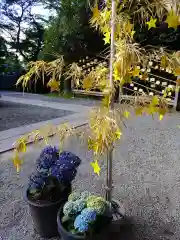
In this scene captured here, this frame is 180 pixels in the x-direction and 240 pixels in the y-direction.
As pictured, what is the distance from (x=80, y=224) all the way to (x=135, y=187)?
108 cm

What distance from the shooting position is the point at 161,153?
10.1 ft

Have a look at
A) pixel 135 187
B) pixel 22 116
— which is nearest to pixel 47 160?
pixel 135 187

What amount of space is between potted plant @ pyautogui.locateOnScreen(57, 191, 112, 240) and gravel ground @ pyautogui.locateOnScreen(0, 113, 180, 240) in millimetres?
362

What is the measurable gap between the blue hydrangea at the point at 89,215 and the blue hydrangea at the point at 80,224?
0.7 inches

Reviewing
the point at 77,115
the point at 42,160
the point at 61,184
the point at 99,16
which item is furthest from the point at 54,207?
the point at 77,115

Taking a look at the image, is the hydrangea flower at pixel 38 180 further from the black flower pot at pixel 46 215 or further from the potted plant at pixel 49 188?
the black flower pot at pixel 46 215

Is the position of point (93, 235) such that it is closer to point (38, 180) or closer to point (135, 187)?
point (38, 180)

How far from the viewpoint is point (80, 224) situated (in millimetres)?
1204

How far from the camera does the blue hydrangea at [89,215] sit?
1.20 m

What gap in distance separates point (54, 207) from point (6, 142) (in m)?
2.03

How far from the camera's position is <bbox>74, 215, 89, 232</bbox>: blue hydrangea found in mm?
1189

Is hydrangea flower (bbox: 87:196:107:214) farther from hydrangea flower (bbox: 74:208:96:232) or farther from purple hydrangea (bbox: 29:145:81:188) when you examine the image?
purple hydrangea (bbox: 29:145:81:188)

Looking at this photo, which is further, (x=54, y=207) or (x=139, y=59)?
(x=54, y=207)

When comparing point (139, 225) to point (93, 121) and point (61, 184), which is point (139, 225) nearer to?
point (61, 184)
